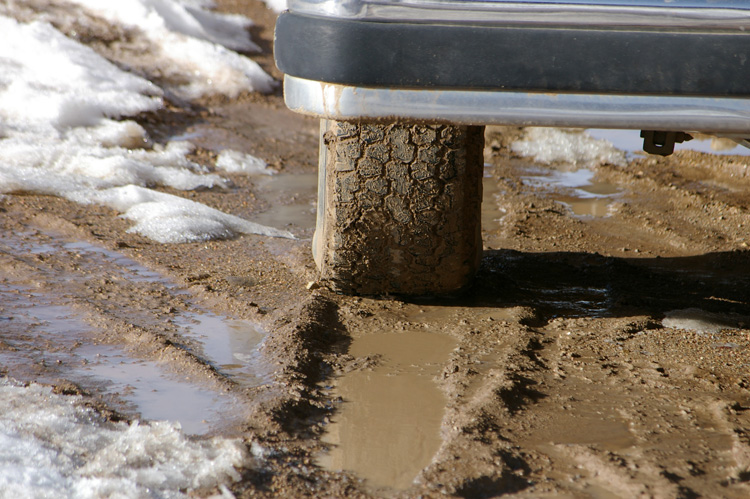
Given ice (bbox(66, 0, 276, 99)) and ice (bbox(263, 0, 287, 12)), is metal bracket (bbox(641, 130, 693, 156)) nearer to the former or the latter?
ice (bbox(66, 0, 276, 99))

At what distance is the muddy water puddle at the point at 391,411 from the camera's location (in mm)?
1565

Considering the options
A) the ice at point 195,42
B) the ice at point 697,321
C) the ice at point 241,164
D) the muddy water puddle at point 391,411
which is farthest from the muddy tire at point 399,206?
the ice at point 195,42

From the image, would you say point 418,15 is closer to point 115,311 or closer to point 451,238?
point 451,238

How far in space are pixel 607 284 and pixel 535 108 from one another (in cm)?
139

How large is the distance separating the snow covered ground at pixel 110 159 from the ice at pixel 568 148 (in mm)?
1618

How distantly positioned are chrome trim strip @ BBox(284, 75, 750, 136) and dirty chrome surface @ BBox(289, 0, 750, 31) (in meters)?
0.14

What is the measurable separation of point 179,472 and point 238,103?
405 centimetres

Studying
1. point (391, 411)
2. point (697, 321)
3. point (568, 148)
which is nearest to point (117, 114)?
point (568, 148)

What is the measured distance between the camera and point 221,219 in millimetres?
3172

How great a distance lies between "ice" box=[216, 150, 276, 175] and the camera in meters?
4.07

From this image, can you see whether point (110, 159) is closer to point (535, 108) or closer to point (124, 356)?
point (124, 356)

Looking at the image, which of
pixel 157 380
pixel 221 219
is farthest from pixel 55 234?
pixel 157 380

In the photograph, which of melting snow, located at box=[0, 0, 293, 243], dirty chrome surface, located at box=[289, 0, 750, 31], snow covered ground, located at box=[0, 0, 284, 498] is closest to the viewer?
dirty chrome surface, located at box=[289, 0, 750, 31]

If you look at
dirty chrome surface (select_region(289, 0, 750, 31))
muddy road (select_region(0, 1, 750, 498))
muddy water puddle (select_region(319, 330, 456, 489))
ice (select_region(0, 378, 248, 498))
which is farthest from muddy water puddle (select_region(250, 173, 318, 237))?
dirty chrome surface (select_region(289, 0, 750, 31))
